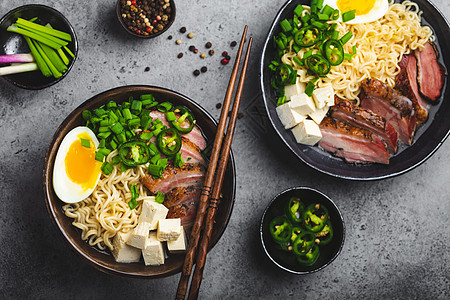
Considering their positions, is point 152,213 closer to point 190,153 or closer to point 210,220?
point 210,220

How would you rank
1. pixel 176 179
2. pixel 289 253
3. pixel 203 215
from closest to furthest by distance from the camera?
pixel 203 215 < pixel 176 179 < pixel 289 253

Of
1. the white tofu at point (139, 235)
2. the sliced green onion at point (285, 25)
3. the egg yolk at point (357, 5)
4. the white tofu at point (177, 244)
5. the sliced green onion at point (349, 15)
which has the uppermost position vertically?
the egg yolk at point (357, 5)

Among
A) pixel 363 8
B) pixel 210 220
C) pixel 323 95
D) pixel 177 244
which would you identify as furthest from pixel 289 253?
pixel 363 8

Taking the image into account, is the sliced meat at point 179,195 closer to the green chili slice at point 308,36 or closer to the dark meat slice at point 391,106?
the green chili slice at point 308,36

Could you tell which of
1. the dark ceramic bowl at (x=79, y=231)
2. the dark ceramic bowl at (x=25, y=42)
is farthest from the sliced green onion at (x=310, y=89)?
the dark ceramic bowl at (x=25, y=42)

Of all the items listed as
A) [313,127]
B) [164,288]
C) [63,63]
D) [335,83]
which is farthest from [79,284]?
[335,83]

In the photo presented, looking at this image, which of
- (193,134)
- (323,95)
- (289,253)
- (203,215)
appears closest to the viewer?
(203,215)
